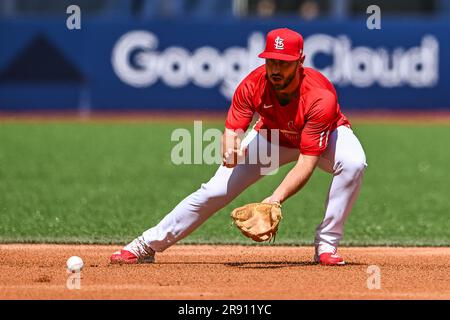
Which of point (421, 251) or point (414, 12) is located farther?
point (414, 12)

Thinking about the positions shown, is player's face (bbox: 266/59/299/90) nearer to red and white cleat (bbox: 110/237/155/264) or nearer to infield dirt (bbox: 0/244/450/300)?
infield dirt (bbox: 0/244/450/300)

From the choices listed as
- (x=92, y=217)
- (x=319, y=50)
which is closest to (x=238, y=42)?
(x=319, y=50)

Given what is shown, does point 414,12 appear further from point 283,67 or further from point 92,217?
point 283,67

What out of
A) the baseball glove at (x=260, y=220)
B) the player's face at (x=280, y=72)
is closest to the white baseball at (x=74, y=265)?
the baseball glove at (x=260, y=220)

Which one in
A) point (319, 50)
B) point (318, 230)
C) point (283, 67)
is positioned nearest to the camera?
point (283, 67)

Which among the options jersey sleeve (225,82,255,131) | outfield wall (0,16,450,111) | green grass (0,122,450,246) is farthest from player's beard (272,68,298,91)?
outfield wall (0,16,450,111)

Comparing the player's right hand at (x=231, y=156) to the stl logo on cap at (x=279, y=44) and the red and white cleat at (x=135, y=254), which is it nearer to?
the stl logo on cap at (x=279, y=44)

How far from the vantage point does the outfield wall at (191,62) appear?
902 inches

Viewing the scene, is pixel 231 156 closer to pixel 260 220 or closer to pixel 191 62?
pixel 260 220

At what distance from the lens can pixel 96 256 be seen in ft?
28.6

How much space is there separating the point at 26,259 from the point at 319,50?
15.1 meters

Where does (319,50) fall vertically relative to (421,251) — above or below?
above

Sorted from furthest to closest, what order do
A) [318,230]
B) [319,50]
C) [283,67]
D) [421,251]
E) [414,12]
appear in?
[414,12]
[319,50]
[421,251]
[318,230]
[283,67]

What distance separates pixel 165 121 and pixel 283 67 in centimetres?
1635
